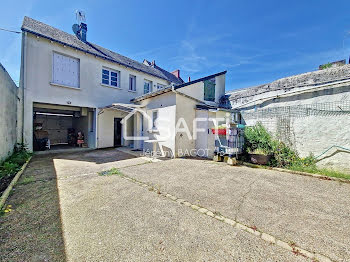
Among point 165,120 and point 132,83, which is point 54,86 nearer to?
point 132,83

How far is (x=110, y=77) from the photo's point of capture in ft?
37.1

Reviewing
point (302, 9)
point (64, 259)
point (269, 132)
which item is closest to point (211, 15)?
point (302, 9)

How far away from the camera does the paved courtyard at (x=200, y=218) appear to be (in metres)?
1.90

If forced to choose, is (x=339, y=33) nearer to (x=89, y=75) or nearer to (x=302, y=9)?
(x=302, y=9)

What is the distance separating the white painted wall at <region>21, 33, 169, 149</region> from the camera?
8094 millimetres

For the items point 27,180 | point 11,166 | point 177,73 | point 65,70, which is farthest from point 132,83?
point 27,180

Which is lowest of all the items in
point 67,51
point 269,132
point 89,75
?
point 269,132

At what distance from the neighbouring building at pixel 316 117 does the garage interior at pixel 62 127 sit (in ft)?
37.8

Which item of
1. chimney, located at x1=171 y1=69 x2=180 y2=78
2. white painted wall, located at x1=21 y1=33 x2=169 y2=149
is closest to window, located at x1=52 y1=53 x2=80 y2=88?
white painted wall, located at x1=21 y1=33 x2=169 y2=149

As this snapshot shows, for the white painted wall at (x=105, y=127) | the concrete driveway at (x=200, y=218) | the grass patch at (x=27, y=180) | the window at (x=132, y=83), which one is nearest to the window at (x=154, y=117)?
the white painted wall at (x=105, y=127)

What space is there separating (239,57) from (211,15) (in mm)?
5194

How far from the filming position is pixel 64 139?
14.7 meters

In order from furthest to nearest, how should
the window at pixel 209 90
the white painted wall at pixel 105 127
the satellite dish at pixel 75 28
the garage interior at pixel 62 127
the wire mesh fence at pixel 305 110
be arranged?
the satellite dish at pixel 75 28 → the garage interior at pixel 62 127 → the white painted wall at pixel 105 127 → the window at pixel 209 90 → the wire mesh fence at pixel 305 110

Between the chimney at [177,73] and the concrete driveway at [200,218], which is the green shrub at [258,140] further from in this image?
the chimney at [177,73]
